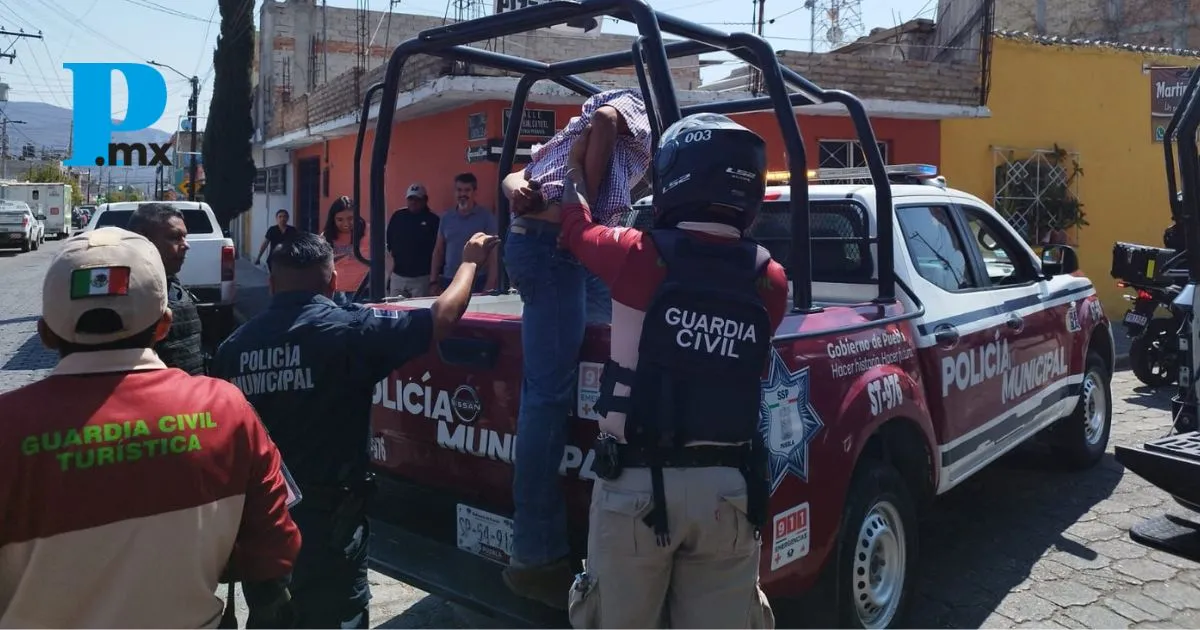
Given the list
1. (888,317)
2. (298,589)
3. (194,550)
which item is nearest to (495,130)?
(888,317)

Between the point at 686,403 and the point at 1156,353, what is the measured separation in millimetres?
8021

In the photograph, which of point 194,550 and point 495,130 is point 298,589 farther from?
point 495,130

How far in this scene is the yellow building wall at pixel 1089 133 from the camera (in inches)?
508

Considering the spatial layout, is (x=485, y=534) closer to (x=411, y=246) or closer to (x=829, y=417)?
(x=829, y=417)

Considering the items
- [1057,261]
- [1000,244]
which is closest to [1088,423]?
[1057,261]

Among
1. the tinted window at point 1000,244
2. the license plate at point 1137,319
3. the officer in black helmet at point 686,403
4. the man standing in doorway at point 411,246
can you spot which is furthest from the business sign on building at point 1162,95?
the officer in black helmet at point 686,403

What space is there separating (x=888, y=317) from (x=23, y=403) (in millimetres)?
3000

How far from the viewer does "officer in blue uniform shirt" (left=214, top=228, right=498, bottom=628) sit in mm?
2596

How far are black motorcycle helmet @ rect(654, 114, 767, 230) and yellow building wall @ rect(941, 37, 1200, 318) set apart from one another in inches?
457

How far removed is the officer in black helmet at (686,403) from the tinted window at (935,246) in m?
2.19

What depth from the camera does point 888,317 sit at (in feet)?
12.1

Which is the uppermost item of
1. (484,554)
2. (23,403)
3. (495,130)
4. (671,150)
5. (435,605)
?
(495,130)

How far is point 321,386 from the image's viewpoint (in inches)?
103

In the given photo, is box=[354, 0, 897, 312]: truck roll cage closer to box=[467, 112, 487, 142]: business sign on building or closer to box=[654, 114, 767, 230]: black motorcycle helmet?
box=[654, 114, 767, 230]: black motorcycle helmet
